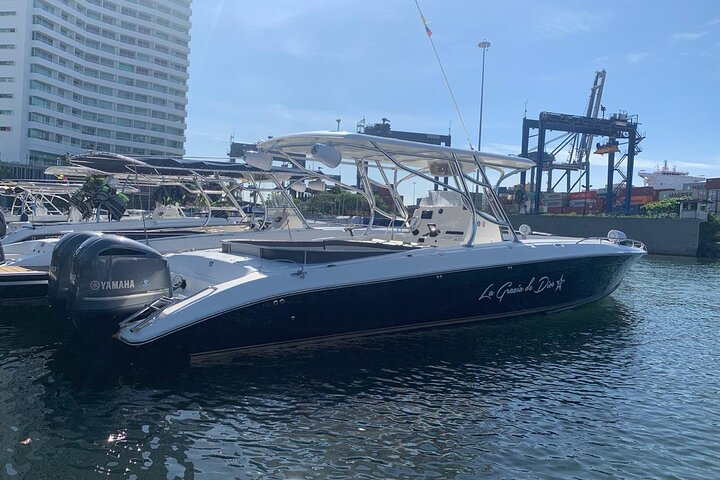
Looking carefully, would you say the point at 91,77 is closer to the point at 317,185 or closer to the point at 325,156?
the point at 317,185

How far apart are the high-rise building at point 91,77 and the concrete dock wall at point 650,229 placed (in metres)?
58.6

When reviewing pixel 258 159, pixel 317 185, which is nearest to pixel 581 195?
pixel 317 185

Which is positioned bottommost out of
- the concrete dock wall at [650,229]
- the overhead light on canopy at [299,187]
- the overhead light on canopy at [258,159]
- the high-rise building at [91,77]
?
the concrete dock wall at [650,229]

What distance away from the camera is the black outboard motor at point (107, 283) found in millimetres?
6480

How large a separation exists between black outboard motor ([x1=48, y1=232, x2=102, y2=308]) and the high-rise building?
230 feet

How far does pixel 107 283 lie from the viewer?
6.57 metres

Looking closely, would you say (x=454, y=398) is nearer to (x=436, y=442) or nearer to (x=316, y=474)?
(x=436, y=442)

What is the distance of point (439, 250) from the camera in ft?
29.5

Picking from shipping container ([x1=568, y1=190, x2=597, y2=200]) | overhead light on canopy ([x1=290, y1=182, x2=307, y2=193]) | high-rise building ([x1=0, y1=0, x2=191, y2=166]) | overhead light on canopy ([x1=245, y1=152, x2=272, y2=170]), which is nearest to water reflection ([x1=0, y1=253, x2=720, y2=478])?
overhead light on canopy ([x1=245, y1=152, x2=272, y2=170])

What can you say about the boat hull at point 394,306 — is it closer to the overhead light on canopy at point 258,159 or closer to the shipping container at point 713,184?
the overhead light on canopy at point 258,159

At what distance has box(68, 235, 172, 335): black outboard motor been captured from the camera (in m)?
6.48

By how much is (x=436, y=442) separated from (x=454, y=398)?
123 cm

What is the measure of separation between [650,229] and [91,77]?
71.4 m

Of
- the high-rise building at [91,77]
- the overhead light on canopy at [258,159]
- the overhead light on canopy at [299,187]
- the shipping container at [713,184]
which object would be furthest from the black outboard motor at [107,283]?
the high-rise building at [91,77]
